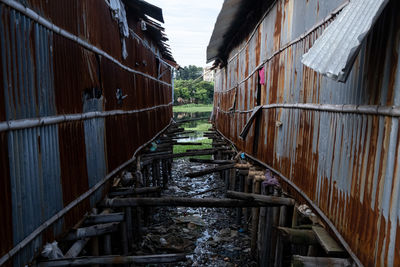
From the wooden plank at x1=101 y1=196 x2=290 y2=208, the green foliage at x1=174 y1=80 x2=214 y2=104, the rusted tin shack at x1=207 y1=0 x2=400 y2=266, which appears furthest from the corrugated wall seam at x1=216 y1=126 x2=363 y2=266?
the green foliage at x1=174 y1=80 x2=214 y2=104

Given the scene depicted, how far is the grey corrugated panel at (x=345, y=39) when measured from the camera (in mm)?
2416

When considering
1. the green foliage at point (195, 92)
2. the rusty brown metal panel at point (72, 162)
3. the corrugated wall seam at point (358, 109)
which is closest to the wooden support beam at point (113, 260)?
the rusty brown metal panel at point (72, 162)

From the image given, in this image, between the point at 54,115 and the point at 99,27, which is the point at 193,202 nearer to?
the point at 54,115

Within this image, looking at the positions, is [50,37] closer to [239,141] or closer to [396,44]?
[396,44]

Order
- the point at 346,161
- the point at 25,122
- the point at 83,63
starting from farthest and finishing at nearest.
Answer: the point at 83,63
the point at 346,161
the point at 25,122

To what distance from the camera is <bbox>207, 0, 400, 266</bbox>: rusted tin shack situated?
2506 millimetres

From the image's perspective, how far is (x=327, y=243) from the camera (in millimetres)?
3371

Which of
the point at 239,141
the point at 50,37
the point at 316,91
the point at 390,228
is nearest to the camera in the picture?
the point at 390,228

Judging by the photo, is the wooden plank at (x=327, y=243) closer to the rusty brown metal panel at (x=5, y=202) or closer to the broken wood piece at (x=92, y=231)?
the broken wood piece at (x=92, y=231)

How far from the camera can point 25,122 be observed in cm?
306

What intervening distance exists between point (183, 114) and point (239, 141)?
37.1 metres

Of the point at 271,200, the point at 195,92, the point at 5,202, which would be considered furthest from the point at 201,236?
the point at 195,92

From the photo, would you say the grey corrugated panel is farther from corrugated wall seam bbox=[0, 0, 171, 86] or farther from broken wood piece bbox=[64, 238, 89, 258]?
broken wood piece bbox=[64, 238, 89, 258]

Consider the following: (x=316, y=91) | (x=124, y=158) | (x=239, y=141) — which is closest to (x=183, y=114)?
(x=239, y=141)
